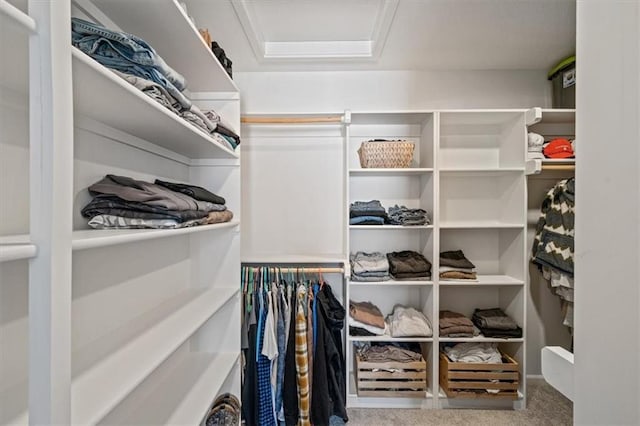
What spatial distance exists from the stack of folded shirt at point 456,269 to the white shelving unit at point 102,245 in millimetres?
1366

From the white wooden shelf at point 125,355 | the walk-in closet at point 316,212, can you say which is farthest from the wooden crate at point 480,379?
the white wooden shelf at point 125,355

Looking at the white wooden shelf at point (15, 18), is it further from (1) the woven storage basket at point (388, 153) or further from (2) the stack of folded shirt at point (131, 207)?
(1) the woven storage basket at point (388, 153)

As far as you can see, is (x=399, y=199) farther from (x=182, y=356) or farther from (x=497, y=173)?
(x=182, y=356)

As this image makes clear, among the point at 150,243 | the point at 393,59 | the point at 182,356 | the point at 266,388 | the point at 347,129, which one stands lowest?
the point at 266,388

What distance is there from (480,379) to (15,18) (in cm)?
254

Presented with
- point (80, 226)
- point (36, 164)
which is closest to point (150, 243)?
point (80, 226)

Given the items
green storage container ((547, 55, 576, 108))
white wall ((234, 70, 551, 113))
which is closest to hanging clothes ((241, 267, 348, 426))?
white wall ((234, 70, 551, 113))

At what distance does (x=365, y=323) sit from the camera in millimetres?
2023

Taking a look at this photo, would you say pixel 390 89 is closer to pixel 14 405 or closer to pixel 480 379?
pixel 480 379

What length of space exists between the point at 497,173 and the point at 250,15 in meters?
1.93

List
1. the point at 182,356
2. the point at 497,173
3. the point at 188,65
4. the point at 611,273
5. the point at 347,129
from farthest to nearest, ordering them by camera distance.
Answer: the point at 497,173 → the point at 347,129 → the point at 182,356 → the point at 188,65 → the point at 611,273

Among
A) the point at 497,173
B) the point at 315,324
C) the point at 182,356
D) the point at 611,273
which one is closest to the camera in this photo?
the point at 611,273

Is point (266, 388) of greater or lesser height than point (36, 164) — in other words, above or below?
below

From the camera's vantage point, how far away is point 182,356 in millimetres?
1615
